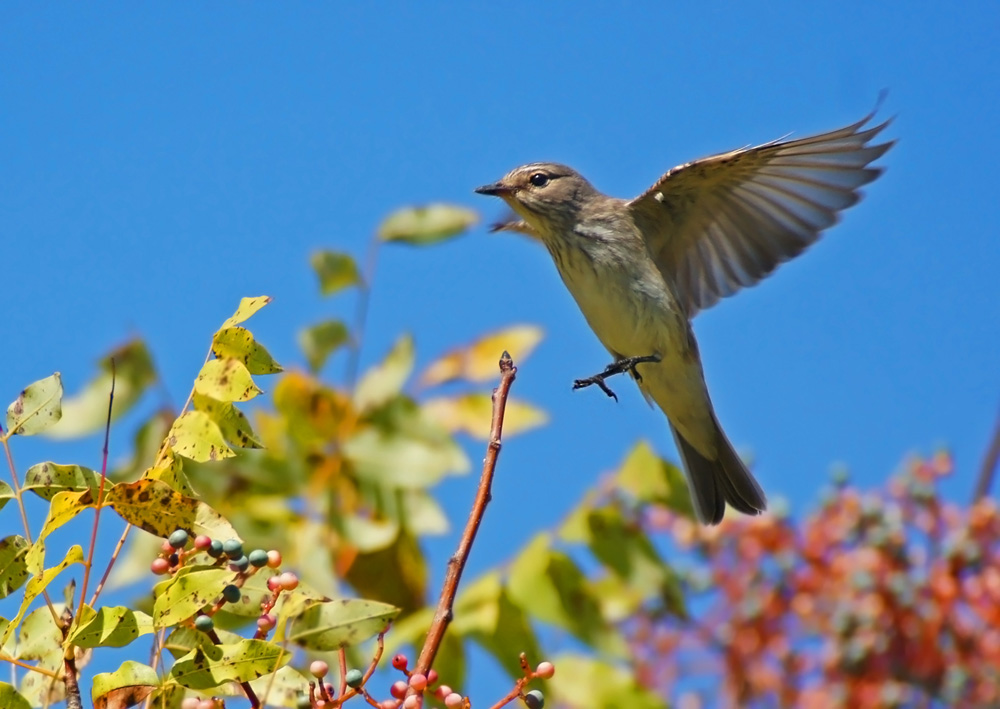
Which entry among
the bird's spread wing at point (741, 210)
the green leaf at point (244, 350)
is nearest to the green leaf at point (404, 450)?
the bird's spread wing at point (741, 210)

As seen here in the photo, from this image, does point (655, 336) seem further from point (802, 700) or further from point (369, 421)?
point (802, 700)

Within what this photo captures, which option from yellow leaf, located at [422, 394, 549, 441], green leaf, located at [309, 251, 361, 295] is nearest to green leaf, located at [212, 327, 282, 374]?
yellow leaf, located at [422, 394, 549, 441]

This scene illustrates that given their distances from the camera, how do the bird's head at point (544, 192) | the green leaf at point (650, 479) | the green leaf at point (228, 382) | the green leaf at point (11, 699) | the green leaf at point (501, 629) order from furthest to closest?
the bird's head at point (544, 192)
the green leaf at point (650, 479)
the green leaf at point (501, 629)
the green leaf at point (228, 382)
the green leaf at point (11, 699)

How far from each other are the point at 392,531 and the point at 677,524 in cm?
277

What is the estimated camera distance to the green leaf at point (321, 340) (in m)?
4.03

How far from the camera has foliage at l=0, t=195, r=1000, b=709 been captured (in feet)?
5.52

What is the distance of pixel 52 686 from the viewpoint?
5.83 feet

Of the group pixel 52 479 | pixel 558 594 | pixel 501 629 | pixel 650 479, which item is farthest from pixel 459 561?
pixel 650 479

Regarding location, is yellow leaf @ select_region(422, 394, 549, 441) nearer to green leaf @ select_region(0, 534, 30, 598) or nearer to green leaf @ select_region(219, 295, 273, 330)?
green leaf @ select_region(219, 295, 273, 330)

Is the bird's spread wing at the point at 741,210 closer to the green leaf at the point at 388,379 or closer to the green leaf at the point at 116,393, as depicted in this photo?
the green leaf at the point at 388,379

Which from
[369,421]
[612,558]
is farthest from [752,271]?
[369,421]

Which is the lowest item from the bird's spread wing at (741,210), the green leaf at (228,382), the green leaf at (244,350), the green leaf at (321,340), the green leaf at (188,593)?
the green leaf at (188,593)

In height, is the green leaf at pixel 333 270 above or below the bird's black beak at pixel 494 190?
below

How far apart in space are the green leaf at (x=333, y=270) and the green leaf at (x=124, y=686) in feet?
8.44
